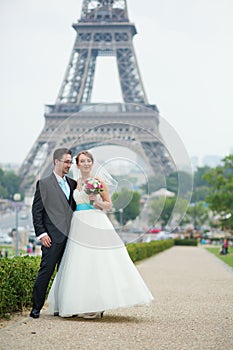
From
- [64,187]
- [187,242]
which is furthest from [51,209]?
[187,242]

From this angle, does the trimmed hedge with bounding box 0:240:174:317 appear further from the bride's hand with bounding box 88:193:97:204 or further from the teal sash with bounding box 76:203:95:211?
the bride's hand with bounding box 88:193:97:204

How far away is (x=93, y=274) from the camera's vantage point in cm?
758

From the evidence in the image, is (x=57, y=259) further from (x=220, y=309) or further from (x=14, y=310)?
(x=220, y=309)

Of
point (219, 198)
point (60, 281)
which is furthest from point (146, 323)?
point (219, 198)

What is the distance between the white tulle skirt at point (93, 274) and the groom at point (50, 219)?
13 cm

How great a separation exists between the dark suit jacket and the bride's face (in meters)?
0.31

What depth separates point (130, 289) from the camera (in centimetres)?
760

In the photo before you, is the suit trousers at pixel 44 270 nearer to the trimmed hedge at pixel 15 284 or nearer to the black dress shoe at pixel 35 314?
the black dress shoe at pixel 35 314

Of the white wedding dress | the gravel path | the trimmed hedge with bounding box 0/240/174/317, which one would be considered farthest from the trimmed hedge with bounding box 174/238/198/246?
the white wedding dress

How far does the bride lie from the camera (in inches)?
295

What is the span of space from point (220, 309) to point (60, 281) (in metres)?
2.66

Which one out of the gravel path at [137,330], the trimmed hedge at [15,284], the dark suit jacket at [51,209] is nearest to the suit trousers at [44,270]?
the dark suit jacket at [51,209]

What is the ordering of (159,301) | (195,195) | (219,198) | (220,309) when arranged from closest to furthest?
(220,309) < (159,301) < (219,198) < (195,195)

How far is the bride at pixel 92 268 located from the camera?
7504mm
